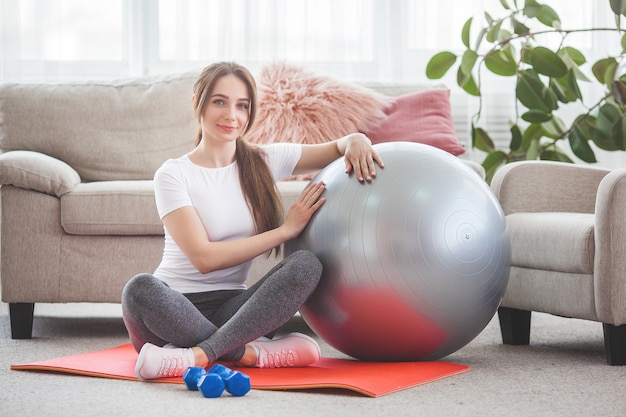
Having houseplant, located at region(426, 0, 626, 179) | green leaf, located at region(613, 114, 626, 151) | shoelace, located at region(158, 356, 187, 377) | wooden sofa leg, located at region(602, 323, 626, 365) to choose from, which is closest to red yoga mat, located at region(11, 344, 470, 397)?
shoelace, located at region(158, 356, 187, 377)

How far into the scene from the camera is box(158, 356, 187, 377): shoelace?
1.95 m

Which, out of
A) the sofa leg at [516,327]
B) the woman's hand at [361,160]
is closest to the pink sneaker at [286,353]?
the woman's hand at [361,160]

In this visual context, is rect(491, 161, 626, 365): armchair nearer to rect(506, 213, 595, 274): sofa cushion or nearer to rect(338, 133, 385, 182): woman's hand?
rect(506, 213, 595, 274): sofa cushion

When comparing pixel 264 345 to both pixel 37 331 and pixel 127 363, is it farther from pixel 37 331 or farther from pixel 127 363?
pixel 37 331

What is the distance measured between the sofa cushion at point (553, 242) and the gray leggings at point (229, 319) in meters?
0.75

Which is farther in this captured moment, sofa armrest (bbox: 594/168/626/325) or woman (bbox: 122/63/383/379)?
sofa armrest (bbox: 594/168/626/325)

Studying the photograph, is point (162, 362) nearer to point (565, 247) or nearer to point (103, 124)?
point (565, 247)

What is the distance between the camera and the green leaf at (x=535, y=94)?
3.37 m

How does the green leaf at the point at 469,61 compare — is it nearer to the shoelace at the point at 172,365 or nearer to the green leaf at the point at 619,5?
the green leaf at the point at 619,5

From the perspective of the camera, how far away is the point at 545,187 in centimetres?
278

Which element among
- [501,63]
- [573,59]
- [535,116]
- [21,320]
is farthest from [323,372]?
[573,59]

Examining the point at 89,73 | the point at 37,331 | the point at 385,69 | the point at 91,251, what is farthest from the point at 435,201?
the point at 89,73

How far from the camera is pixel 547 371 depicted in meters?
2.13

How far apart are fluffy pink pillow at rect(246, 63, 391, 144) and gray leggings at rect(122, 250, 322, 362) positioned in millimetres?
1147
